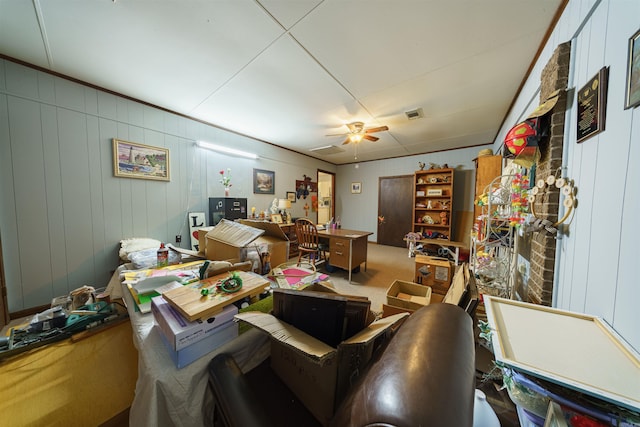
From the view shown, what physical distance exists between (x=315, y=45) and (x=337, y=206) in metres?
4.92

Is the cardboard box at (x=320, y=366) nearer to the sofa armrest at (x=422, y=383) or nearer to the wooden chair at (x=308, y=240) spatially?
the sofa armrest at (x=422, y=383)

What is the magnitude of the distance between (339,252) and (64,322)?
2.79 metres

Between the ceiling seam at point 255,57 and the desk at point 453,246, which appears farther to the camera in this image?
the desk at point 453,246

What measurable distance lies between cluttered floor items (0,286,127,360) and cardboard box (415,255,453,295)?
3.13 metres

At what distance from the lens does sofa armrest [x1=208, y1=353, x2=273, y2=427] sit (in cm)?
58

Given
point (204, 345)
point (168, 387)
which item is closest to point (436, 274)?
point (204, 345)

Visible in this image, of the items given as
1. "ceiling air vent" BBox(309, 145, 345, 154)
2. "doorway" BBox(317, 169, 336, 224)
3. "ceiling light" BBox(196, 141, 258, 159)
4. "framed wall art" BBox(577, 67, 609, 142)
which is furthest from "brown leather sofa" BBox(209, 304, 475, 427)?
"doorway" BBox(317, 169, 336, 224)

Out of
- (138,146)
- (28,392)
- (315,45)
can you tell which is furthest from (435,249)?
(138,146)

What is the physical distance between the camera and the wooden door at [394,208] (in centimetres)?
522

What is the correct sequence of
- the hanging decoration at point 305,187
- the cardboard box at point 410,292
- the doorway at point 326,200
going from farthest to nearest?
the doorway at point 326,200, the hanging decoration at point 305,187, the cardboard box at point 410,292

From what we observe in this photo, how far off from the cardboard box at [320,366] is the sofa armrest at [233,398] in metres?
0.17

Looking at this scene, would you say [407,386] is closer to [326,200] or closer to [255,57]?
[255,57]

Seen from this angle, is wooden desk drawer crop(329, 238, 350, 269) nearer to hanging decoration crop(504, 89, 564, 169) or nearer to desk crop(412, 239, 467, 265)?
desk crop(412, 239, 467, 265)

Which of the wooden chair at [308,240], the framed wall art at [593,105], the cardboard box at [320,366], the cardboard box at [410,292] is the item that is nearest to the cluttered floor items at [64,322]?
the cardboard box at [320,366]
